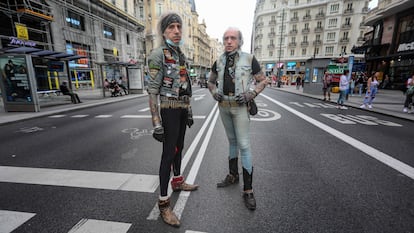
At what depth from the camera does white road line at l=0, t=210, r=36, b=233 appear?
6.33ft

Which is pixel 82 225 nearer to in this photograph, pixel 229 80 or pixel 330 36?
pixel 229 80

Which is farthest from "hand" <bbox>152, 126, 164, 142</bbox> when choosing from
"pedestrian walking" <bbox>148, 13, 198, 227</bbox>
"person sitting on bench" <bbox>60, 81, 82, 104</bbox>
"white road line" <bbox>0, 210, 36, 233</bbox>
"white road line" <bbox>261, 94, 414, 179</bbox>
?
"person sitting on bench" <bbox>60, 81, 82, 104</bbox>

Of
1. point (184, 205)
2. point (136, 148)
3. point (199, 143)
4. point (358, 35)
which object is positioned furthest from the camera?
point (358, 35)

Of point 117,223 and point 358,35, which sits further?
point 358,35

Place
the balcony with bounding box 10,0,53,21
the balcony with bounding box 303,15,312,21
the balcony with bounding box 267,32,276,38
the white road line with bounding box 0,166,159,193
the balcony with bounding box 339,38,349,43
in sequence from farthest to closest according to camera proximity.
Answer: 1. the balcony with bounding box 267,32,276,38
2. the balcony with bounding box 303,15,312,21
3. the balcony with bounding box 339,38,349,43
4. the balcony with bounding box 10,0,53,21
5. the white road line with bounding box 0,166,159,193

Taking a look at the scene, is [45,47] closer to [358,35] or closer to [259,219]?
[259,219]

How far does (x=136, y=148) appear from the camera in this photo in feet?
14.1

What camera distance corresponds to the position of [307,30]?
47.6 metres

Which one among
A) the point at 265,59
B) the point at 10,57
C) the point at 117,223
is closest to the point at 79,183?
the point at 117,223

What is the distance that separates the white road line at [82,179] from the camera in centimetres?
271

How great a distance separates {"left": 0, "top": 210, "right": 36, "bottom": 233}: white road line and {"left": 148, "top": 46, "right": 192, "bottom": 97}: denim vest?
2.02 metres

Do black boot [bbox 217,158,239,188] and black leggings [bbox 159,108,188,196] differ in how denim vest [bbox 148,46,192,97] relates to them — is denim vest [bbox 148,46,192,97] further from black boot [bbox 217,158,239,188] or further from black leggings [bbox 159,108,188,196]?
black boot [bbox 217,158,239,188]

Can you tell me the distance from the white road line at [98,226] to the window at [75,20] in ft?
69.7

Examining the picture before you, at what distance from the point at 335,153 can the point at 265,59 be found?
54111mm
